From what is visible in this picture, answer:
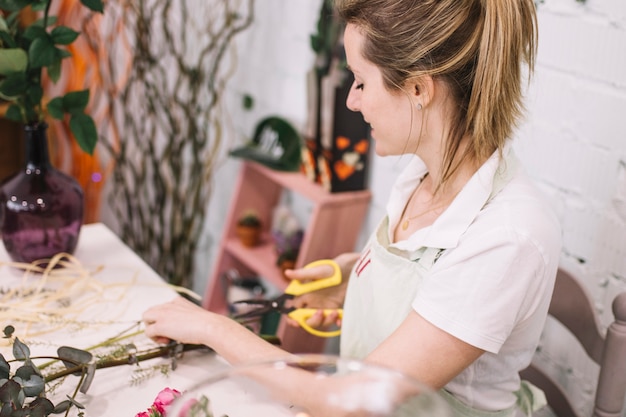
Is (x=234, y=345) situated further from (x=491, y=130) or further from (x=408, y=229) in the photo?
(x=491, y=130)

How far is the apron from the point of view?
119 centimetres

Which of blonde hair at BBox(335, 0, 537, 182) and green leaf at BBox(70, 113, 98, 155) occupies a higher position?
blonde hair at BBox(335, 0, 537, 182)

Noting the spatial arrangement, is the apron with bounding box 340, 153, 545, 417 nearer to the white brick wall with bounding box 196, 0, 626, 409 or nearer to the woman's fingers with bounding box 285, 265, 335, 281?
the woman's fingers with bounding box 285, 265, 335, 281

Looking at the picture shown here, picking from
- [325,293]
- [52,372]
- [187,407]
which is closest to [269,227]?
[325,293]

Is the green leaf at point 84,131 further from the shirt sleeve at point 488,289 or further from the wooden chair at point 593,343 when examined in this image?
the wooden chair at point 593,343

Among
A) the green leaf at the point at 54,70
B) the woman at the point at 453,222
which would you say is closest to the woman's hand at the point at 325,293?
the woman at the point at 453,222

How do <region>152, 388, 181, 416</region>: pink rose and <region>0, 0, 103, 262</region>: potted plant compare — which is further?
<region>0, 0, 103, 262</region>: potted plant

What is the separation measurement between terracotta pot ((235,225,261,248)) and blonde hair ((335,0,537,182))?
125cm

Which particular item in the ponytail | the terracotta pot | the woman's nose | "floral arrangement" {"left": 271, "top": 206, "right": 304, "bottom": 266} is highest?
the ponytail

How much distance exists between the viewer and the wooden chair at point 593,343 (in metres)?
1.21

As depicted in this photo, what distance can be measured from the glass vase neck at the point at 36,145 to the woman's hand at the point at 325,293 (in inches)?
21.5

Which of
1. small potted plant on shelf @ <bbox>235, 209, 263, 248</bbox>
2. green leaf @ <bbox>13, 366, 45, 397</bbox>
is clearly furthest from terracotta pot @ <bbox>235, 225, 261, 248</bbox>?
green leaf @ <bbox>13, 366, 45, 397</bbox>

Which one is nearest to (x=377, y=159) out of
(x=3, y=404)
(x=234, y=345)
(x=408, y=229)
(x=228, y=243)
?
(x=228, y=243)

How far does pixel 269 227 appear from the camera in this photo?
99.4 inches
